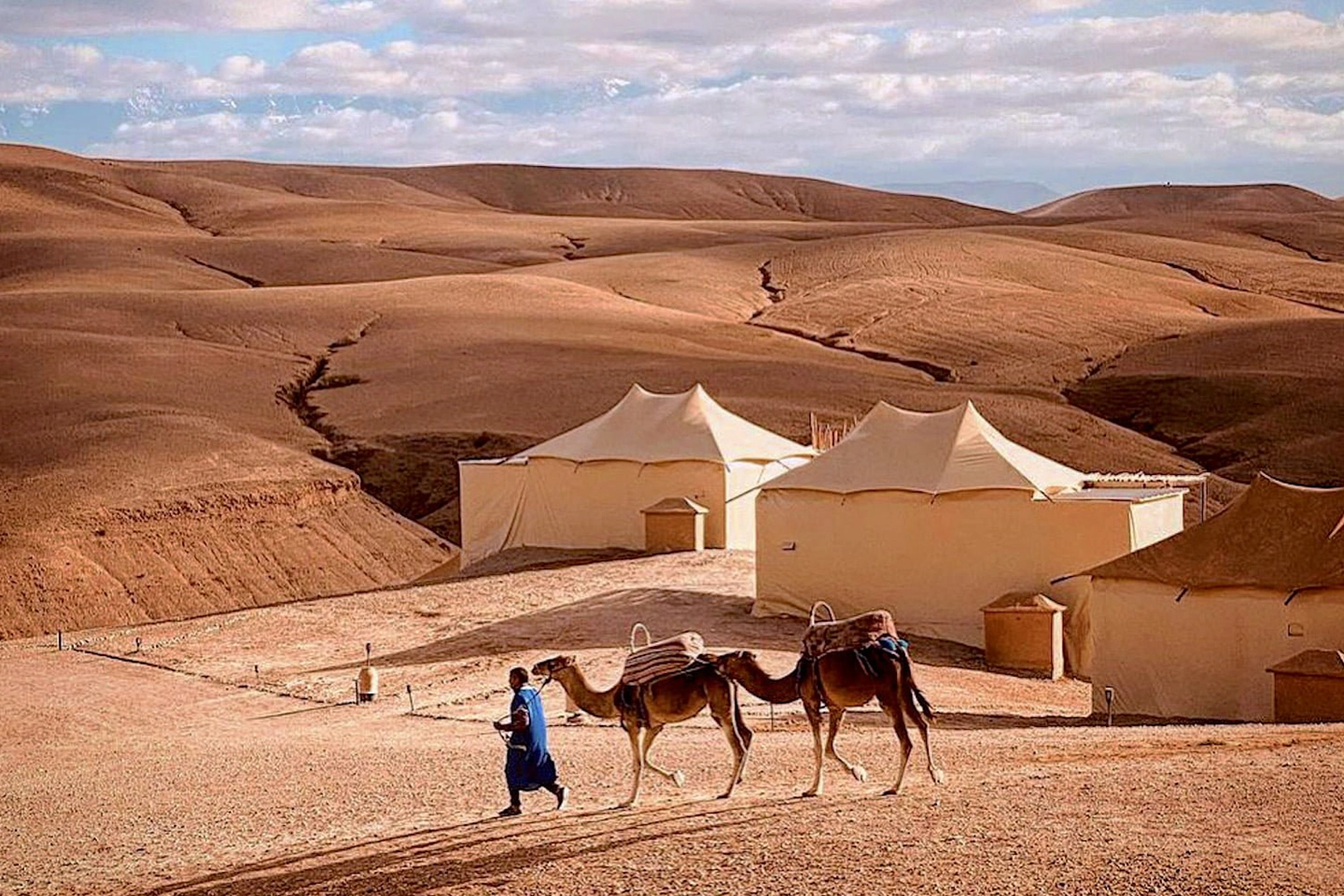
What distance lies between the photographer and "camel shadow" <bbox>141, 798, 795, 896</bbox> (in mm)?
10836

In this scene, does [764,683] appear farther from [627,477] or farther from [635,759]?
[627,477]

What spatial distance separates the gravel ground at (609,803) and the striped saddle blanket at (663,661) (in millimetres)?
903

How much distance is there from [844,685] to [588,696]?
6.14 feet

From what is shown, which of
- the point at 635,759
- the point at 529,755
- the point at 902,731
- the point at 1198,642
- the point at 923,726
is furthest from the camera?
the point at 1198,642

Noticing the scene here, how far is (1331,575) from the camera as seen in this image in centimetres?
1817

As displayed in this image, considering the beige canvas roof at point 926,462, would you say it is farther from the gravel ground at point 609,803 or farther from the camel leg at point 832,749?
the camel leg at point 832,749

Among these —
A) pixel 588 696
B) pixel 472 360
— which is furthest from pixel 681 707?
pixel 472 360

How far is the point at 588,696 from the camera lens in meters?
12.6

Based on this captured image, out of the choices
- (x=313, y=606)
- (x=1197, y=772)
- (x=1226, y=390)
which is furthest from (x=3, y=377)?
(x=1197, y=772)

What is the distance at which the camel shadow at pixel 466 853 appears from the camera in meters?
10.8

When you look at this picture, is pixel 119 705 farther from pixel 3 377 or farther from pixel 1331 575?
pixel 3 377

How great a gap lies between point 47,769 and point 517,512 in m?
17.1

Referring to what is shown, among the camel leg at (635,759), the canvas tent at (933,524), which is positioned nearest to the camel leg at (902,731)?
the camel leg at (635,759)

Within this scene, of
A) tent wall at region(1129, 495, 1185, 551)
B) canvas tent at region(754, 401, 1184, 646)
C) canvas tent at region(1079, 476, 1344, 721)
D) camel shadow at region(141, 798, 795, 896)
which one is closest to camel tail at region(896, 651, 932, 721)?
camel shadow at region(141, 798, 795, 896)
